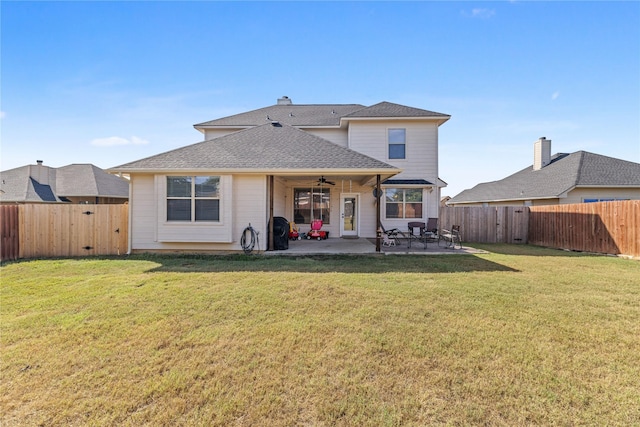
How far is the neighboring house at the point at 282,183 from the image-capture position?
872 centimetres

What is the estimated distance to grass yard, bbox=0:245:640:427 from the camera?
2152 mm

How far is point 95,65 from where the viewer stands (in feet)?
34.0

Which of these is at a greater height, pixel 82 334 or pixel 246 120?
pixel 246 120

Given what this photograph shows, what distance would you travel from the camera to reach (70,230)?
8883mm

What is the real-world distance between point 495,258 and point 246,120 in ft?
45.5

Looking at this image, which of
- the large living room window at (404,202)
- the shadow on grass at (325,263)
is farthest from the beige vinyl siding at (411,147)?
the shadow on grass at (325,263)

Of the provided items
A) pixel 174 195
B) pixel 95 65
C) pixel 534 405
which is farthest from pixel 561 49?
pixel 95 65

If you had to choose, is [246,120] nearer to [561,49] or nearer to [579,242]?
[561,49]

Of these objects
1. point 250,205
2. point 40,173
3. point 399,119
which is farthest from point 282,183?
point 40,173

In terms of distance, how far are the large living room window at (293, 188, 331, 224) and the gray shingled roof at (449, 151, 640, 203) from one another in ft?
41.3

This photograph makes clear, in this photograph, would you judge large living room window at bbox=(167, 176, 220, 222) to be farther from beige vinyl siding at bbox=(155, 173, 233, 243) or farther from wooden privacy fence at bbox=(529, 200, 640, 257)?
wooden privacy fence at bbox=(529, 200, 640, 257)

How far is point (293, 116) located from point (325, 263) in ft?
37.4

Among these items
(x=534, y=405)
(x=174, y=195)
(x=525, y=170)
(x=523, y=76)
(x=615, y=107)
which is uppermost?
(x=523, y=76)

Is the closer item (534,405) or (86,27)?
(534,405)
